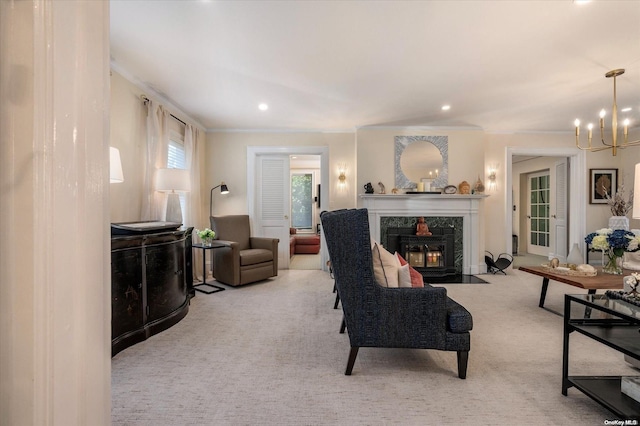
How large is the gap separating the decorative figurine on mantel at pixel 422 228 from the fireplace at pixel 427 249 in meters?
0.05

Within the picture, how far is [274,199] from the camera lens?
5.62m

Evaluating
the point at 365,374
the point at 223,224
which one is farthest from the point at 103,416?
the point at 223,224

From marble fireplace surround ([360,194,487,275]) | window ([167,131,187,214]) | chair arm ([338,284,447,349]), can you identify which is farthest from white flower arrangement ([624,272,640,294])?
window ([167,131,187,214])

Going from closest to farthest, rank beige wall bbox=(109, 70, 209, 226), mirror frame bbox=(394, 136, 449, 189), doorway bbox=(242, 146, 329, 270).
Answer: beige wall bbox=(109, 70, 209, 226) < mirror frame bbox=(394, 136, 449, 189) < doorway bbox=(242, 146, 329, 270)

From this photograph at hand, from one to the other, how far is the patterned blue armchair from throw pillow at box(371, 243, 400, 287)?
0.09 meters

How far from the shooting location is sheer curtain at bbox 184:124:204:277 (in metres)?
4.58

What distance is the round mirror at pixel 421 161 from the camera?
531cm

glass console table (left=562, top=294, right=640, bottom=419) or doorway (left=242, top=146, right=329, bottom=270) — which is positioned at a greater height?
doorway (left=242, top=146, right=329, bottom=270)

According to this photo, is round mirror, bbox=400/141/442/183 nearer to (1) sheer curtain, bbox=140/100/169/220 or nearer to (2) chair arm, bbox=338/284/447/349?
(2) chair arm, bbox=338/284/447/349

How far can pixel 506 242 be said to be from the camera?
18.0ft

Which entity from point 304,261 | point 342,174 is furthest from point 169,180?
point 304,261

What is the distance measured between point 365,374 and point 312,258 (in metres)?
5.03

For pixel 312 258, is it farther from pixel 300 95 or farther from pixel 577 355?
pixel 577 355

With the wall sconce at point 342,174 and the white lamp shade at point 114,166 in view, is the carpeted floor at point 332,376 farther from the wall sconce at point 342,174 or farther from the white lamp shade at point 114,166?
the wall sconce at point 342,174
